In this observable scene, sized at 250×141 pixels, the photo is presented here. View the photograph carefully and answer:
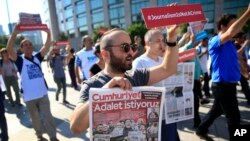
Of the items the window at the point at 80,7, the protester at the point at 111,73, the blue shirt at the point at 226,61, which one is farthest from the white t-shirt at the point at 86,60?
the window at the point at 80,7

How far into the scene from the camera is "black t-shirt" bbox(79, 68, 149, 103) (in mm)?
2033

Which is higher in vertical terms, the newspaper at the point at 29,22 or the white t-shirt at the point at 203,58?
the newspaper at the point at 29,22

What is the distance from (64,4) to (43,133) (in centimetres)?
7574

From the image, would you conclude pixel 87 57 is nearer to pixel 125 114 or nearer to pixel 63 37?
pixel 125 114

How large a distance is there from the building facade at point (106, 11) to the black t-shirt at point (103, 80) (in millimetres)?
47244

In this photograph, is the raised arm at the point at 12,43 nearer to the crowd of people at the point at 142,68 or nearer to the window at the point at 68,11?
the crowd of people at the point at 142,68

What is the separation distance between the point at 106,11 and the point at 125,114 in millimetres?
62218

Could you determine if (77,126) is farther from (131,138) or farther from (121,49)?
(121,49)

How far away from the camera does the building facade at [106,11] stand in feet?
162

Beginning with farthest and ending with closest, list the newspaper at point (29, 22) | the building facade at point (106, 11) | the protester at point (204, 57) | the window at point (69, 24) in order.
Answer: the window at point (69, 24), the building facade at point (106, 11), the protester at point (204, 57), the newspaper at point (29, 22)

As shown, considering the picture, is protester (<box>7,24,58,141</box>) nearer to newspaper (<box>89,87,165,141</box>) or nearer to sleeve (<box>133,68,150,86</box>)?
sleeve (<box>133,68,150,86</box>)

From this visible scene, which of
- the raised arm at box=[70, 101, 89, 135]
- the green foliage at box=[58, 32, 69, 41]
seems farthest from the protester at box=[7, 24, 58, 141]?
the green foliage at box=[58, 32, 69, 41]

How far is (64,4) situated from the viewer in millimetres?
78188

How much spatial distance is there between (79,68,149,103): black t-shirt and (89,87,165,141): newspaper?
251mm
